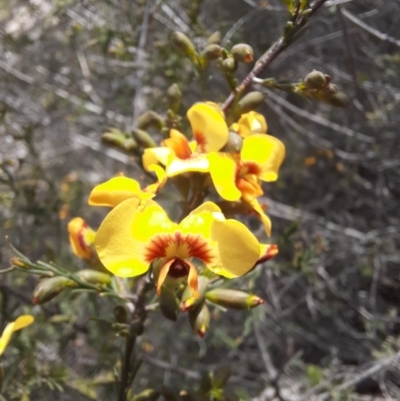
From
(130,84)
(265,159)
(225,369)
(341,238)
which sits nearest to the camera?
(265,159)

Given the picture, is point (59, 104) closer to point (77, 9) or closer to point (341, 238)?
point (77, 9)

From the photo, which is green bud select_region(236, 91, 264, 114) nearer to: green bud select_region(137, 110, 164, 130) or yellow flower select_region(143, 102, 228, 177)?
yellow flower select_region(143, 102, 228, 177)

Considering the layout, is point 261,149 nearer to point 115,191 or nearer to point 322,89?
point 322,89

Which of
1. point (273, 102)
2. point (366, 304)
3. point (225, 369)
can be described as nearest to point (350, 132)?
point (273, 102)

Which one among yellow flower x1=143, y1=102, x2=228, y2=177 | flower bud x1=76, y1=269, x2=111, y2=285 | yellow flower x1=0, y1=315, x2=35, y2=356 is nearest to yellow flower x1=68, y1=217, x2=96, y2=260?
flower bud x1=76, y1=269, x2=111, y2=285

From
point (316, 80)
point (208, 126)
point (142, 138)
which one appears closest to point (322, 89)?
point (316, 80)

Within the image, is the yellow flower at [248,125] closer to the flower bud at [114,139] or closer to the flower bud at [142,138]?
the flower bud at [142,138]
